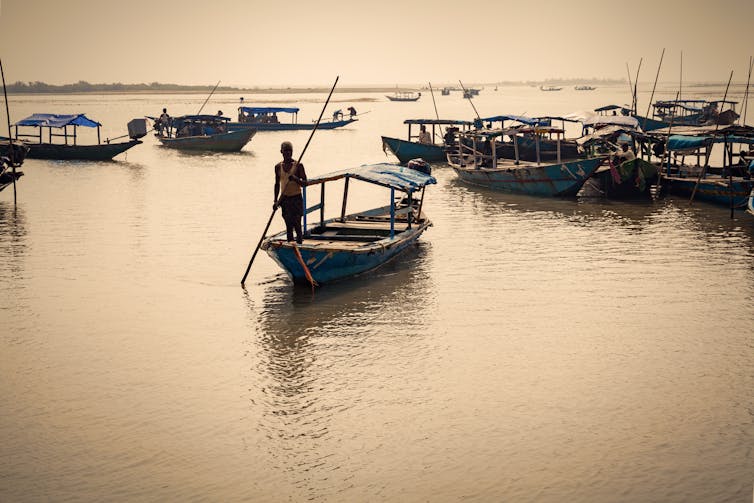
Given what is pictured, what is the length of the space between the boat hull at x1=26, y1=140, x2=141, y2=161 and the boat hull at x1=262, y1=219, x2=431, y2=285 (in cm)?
2148

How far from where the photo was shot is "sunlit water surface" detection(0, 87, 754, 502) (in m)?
6.83

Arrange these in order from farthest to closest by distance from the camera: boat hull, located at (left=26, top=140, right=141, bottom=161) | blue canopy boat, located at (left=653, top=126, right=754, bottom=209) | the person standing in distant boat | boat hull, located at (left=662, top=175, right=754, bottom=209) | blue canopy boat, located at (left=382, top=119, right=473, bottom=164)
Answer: the person standing in distant boat → boat hull, located at (left=26, top=140, right=141, bottom=161) → blue canopy boat, located at (left=382, top=119, right=473, bottom=164) → boat hull, located at (left=662, top=175, right=754, bottom=209) → blue canopy boat, located at (left=653, top=126, right=754, bottom=209)

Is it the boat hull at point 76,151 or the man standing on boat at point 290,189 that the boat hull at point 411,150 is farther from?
the man standing on boat at point 290,189

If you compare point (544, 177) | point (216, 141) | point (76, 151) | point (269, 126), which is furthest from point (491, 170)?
point (269, 126)

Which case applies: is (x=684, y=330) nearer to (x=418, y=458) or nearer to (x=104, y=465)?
(x=418, y=458)

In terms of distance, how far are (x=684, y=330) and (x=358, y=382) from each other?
4605 mm

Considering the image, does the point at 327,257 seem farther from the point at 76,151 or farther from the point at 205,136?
the point at 205,136

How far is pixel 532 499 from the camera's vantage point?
6.43 metres

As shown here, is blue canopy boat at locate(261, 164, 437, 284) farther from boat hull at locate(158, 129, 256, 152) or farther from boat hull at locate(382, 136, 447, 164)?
boat hull at locate(158, 129, 256, 152)

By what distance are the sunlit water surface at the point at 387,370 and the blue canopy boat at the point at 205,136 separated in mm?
19874

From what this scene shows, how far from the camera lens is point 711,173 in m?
23.7

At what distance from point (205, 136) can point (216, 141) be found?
22.4 inches

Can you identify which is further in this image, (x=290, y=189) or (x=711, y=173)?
(x=711, y=173)

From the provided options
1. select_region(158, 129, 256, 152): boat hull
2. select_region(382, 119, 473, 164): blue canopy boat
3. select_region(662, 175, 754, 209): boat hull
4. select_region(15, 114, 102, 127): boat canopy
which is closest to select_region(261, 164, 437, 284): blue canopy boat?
select_region(662, 175, 754, 209): boat hull
